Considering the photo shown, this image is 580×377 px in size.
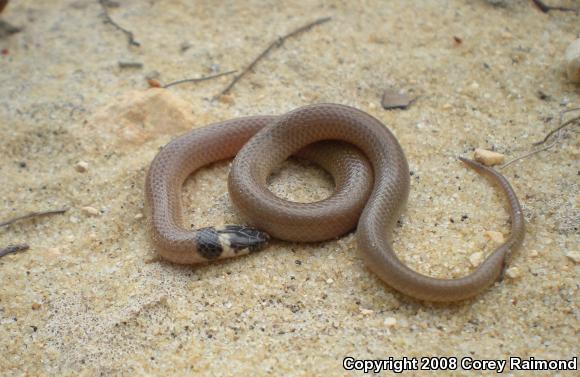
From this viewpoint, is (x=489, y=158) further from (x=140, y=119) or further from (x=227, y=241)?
(x=140, y=119)

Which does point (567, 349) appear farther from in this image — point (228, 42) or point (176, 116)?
point (228, 42)

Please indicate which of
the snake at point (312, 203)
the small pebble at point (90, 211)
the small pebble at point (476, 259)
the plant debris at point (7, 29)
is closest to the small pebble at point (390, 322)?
the snake at point (312, 203)

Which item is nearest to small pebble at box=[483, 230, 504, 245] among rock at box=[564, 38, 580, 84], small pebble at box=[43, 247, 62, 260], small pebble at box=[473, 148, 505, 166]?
small pebble at box=[473, 148, 505, 166]

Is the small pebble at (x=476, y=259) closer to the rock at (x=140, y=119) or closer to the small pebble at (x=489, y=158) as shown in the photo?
the small pebble at (x=489, y=158)

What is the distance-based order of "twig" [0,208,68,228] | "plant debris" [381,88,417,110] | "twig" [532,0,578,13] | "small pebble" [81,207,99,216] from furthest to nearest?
"twig" [532,0,578,13], "plant debris" [381,88,417,110], "small pebble" [81,207,99,216], "twig" [0,208,68,228]

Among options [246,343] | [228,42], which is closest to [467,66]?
[228,42]

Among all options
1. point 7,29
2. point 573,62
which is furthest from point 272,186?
point 7,29

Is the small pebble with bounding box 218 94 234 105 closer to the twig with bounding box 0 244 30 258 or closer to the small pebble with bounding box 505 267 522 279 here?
the twig with bounding box 0 244 30 258
